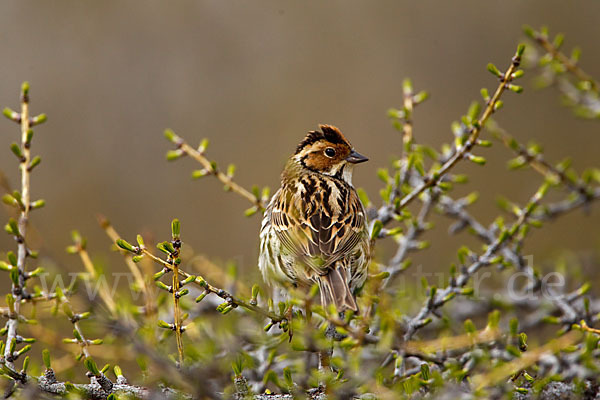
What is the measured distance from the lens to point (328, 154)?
4219 mm

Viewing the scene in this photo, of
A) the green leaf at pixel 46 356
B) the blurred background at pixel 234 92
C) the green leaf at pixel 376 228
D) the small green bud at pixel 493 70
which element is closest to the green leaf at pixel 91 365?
the green leaf at pixel 46 356

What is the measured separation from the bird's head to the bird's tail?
116cm

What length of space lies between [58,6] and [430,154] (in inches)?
270

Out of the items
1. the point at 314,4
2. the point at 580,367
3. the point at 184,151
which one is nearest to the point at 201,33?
the point at 314,4

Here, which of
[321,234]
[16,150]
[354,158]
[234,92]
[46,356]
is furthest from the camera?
[234,92]

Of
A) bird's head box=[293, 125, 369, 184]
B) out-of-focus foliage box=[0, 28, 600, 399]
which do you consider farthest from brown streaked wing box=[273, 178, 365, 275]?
bird's head box=[293, 125, 369, 184]

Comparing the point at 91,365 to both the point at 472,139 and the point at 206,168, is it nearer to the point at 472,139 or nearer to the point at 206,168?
the point at 206,168

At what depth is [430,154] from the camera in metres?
3.56

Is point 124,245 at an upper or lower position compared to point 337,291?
lower

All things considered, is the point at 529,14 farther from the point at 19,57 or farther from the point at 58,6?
the point at 19,57

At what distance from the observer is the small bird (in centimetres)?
316

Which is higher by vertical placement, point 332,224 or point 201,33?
point 201,33

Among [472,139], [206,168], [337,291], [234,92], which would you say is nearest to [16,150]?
[206,168]

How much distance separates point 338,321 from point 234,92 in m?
6.65
